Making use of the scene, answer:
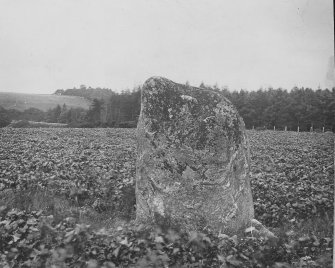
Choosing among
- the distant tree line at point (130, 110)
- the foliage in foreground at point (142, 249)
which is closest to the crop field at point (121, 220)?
the foliage in foreground at point (142, 249)

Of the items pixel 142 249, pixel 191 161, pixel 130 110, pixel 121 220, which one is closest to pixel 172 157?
pixel 191 161

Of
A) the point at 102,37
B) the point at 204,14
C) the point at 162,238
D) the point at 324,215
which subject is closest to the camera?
the point at 162,238

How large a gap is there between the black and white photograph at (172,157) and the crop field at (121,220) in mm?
28

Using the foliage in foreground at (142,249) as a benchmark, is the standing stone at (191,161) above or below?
above

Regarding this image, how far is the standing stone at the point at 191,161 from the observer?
611 centimetres

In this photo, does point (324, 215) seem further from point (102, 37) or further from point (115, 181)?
point (102, 37)

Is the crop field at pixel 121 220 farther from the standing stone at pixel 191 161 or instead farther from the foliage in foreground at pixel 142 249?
the standing stone at pixel 191 161

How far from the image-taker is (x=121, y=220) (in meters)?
6.91

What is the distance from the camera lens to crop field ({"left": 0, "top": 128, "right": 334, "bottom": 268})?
4586 millimetres

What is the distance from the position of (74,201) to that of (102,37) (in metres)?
3.94

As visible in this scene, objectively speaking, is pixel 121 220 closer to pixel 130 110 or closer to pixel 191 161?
pixel 191 161

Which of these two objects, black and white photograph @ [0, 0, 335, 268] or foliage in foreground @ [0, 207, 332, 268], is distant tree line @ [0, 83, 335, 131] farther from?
foliage in foreground @ [0, 207, 332, 268]

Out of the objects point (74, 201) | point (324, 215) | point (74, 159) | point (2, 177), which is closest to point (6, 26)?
point (2, 177)

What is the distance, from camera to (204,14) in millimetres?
7609
